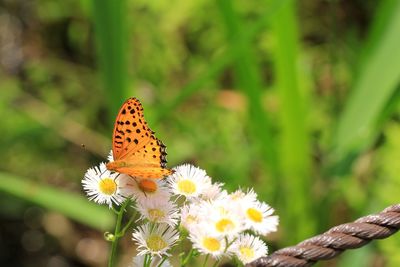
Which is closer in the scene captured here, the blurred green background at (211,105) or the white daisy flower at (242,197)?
the white daisy flower at (242,197)

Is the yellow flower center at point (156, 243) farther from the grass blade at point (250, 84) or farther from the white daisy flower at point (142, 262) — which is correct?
the grass blade at point (250, 84)

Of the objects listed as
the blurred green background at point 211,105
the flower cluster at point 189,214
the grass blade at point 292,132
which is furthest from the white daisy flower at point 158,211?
the grass blade at point 292,132

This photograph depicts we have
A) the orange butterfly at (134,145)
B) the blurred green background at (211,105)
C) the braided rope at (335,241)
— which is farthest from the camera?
the blurred green background at (211,105)

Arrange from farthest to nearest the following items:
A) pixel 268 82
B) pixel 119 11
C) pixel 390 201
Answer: pixel 268 82 → pixel 390 201 → pixel 119 11

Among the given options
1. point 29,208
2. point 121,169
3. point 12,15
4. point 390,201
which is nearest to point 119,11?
point 390,201

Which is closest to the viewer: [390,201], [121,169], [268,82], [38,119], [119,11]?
[121,169]

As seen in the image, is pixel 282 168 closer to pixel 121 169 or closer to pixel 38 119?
pixel 38 119

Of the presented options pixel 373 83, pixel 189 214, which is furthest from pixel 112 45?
pixel 189 214
